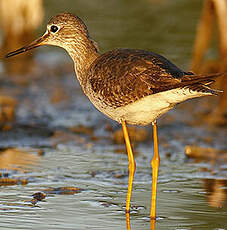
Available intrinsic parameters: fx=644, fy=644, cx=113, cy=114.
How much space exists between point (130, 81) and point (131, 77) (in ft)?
0.13

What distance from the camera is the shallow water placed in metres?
6.09

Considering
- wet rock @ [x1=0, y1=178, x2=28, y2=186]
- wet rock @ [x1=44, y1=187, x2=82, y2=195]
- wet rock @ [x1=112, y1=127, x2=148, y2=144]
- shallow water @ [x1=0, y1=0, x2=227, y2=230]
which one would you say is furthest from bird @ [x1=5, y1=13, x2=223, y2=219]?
wet rock @ [x1=112, y1=127, x2=148, y2=144]

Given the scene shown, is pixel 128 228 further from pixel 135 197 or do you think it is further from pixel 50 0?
pixel 50 0

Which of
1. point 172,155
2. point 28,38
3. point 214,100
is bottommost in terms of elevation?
point 172,155

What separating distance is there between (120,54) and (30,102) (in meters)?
4.91

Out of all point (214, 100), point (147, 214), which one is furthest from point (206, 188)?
point (214, 100)

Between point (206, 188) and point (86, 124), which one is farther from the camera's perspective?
point (86, 124)

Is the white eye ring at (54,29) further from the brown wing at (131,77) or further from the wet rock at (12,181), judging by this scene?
the wet rock at (12,181)

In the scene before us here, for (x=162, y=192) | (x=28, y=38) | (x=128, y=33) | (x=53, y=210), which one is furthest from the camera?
(x=128, y=33)

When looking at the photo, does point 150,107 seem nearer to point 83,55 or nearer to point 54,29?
point 83,55

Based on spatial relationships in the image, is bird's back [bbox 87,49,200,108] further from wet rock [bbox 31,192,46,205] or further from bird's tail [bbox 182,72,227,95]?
wet rock [bbox 31,192,46,205]

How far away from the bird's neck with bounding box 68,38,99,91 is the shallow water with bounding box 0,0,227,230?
4.17 ft

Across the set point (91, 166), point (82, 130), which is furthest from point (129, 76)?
point (82, 130)

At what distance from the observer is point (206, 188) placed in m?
7.21
